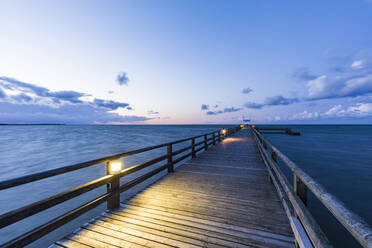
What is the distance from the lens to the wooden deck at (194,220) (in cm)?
268

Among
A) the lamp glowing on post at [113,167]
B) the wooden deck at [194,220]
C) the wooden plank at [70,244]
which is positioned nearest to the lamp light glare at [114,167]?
the lamp glowing on post at [113,167]

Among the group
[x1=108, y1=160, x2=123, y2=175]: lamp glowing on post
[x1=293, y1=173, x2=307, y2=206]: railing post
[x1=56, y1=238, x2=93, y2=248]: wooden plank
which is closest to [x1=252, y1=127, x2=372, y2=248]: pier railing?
[x1=293, y1=173, x2=307, y2=206]: railing post

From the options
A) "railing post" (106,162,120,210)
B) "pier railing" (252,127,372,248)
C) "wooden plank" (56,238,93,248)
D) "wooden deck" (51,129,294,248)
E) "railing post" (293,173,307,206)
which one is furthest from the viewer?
"railing post" (106,162,120,210)

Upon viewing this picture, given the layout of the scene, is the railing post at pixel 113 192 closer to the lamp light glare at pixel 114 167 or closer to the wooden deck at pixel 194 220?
the lamp light glare at pixel 114 167

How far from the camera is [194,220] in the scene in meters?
3.23

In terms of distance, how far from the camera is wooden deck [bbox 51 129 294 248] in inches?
105

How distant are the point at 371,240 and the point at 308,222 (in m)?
0.99

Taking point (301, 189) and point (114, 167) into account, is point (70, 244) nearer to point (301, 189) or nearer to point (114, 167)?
point (114, 167)

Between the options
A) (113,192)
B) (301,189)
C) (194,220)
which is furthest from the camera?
(113,192)

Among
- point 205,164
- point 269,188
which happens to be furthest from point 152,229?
point 205,164

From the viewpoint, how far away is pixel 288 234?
9.17ft

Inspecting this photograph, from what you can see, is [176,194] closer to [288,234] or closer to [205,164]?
[288,234]

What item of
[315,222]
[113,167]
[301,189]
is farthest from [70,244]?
[301,189]

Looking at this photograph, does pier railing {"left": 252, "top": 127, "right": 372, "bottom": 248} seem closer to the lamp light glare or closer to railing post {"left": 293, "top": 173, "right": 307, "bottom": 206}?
railing post {"left": 293, "top": 173, "right": 307, "bottom": 206}
